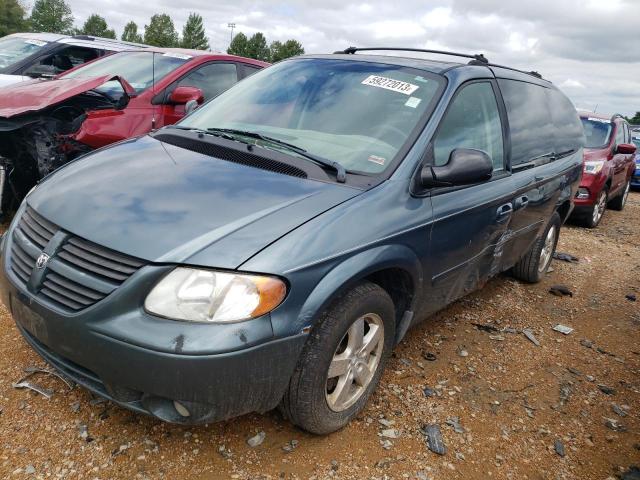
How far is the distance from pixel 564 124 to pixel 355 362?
353 centimetres

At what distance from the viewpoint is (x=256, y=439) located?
96.8 inches

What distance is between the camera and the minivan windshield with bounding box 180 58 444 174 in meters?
2.78

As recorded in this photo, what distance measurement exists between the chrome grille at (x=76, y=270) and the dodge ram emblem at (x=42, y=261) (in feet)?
0.09

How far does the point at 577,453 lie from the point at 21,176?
15.5 feet

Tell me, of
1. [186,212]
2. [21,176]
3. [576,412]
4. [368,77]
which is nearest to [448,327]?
[576,412]

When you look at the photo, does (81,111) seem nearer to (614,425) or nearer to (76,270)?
(76,270)

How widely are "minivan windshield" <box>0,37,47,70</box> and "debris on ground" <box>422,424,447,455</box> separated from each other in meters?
6.70

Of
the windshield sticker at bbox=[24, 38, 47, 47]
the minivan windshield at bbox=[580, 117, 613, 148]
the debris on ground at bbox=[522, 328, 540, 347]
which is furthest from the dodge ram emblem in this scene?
the minivan windshield at bbox=[580, 117, 613, 148]

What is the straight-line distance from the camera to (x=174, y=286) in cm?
193

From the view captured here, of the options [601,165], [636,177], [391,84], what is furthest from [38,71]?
[636,177]

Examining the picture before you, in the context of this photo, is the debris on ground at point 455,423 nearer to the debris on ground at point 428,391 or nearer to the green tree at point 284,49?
the debris on ground at point 428,391

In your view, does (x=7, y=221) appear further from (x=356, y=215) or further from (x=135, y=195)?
(x=356, y=215)

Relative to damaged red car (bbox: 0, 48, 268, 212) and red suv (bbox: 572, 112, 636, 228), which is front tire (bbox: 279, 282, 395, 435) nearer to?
damaged red car (bbox: 0, 48, 268, 212)

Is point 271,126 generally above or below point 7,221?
above
